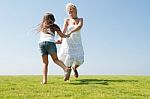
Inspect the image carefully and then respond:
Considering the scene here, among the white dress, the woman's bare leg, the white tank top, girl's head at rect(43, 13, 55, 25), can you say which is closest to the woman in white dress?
the white dress

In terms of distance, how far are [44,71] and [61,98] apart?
4393 millimetres

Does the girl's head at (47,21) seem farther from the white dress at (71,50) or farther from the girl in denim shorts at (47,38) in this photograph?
the white dress at (71,50)

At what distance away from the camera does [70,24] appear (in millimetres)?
14250

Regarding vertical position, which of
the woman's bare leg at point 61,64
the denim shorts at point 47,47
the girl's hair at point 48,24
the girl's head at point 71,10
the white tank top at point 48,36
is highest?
the girl's head at point 71,10

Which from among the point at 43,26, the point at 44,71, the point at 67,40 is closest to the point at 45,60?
the point at 44,71

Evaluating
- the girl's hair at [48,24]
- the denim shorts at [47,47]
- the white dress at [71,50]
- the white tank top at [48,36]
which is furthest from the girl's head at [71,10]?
the denim shorts at [47,47]

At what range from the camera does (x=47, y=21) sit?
12.4m

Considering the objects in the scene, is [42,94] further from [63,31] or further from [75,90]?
[63,31]

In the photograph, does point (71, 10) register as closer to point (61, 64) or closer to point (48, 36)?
point (48, 36)

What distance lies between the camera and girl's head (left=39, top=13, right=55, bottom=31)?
40.6 feet

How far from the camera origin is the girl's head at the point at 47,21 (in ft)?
40.6

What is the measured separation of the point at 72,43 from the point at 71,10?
1.30 m

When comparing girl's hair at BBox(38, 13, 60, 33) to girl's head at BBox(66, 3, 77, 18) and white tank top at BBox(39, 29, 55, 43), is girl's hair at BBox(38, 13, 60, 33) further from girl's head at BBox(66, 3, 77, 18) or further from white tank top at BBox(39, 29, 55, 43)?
girl's head at BBox(66, 3, 77, 18)

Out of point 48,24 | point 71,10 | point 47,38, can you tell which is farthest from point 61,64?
point 71,10
